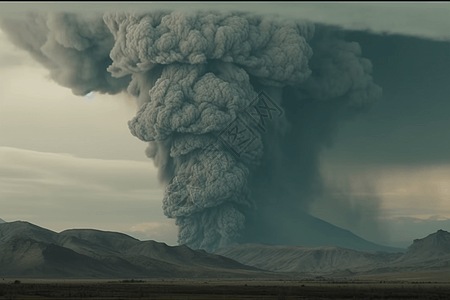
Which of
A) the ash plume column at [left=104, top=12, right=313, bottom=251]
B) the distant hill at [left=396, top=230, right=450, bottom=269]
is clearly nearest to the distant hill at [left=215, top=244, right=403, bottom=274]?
the distant hill at [left=396, top=230, right=450, bottom=269]

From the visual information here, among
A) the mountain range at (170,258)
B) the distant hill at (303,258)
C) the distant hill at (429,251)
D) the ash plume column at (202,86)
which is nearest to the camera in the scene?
the mountain range at (170,258)

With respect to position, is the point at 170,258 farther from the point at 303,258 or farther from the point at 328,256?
the point at 328,256

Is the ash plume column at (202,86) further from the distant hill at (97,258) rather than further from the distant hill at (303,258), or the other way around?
→ the distant hill at (303,258)

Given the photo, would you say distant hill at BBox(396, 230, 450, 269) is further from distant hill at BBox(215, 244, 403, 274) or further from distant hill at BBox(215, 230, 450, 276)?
distant hill at BBox(215, 244, 403, 274)

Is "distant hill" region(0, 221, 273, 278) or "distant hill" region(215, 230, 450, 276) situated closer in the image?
"distant hill" region(0, 221, 273, 278)

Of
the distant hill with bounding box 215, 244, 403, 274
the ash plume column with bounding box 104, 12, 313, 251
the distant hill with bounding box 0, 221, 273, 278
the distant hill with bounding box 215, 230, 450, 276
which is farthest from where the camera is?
the distant hill with bounding box 215, 244, 403, 274

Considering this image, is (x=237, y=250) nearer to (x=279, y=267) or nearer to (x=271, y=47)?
(x=279, y=267)

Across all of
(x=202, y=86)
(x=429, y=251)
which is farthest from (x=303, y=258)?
(x=202, y=86)

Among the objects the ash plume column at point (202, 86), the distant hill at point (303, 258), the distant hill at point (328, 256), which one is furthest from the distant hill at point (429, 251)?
the ash plume column at point (202, 86)
